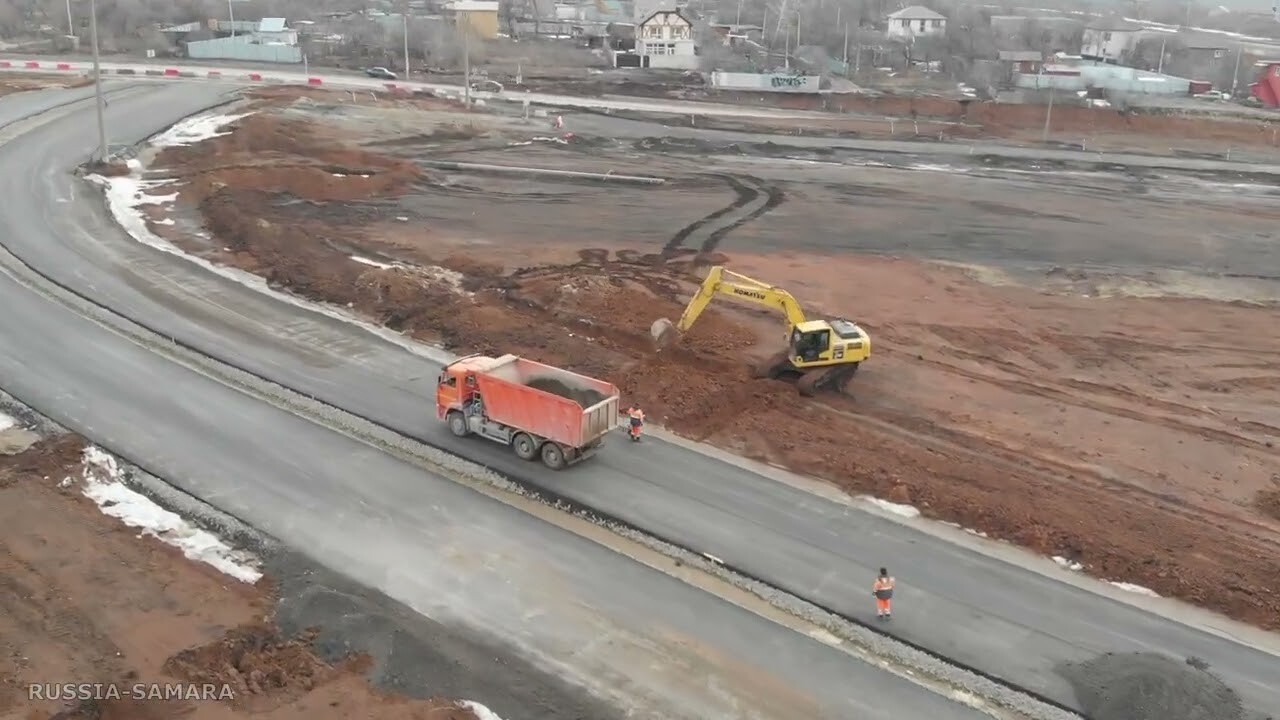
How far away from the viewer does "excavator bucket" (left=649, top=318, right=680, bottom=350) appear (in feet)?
95.1

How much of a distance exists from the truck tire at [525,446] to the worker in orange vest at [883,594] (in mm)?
8214

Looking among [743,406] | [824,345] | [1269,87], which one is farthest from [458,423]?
[1269,87]

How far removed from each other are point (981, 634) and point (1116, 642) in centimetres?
229

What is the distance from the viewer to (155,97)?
6762cm

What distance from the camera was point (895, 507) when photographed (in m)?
21.2

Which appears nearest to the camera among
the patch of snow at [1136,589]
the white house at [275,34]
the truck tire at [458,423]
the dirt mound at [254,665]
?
the dirt mound at [254,665]

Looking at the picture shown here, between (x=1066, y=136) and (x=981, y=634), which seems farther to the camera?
(x=1066, y=136)

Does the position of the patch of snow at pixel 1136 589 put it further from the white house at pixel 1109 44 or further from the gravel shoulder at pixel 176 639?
the white house at pixel 1109 44

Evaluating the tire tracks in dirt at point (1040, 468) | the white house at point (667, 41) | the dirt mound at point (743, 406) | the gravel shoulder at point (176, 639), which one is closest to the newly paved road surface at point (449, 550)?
the gravel shoulder at point (176, 639)

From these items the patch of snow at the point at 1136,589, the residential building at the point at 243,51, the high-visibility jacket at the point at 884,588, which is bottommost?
the patch of snow at the point at 1136,589

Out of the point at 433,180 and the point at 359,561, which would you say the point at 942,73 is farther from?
the point at 359,561

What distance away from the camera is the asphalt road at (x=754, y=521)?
16672 mm

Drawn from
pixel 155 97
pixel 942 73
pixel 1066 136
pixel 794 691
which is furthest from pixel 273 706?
pixel 942 73

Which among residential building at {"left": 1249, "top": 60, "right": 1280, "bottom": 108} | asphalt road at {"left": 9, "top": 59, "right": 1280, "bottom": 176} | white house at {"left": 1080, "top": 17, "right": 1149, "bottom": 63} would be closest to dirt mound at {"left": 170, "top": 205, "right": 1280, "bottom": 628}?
asphalt road at {"left": 9, "top": 59, "right": 1280, "bottom": 176}
